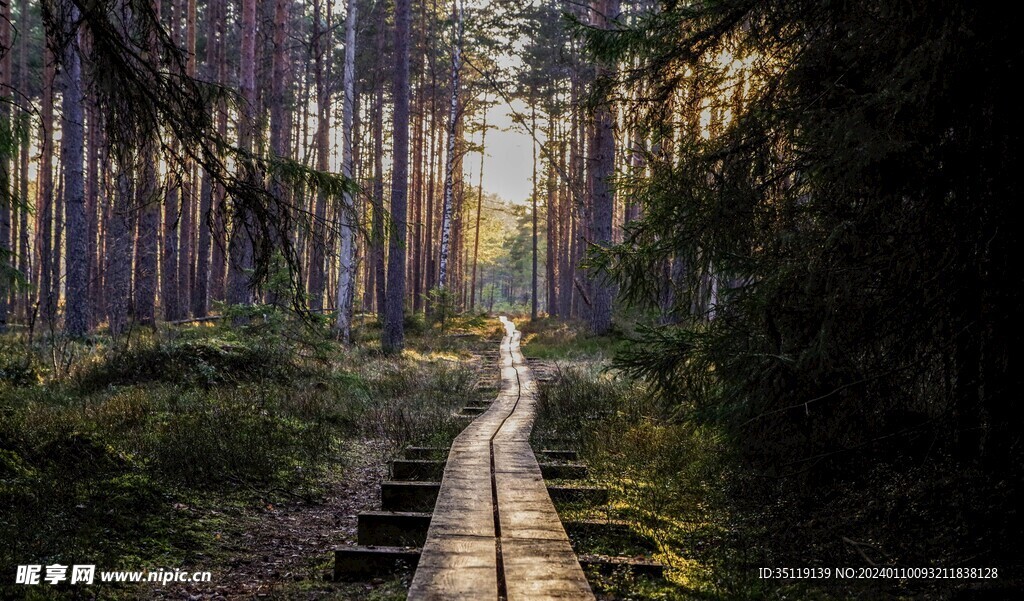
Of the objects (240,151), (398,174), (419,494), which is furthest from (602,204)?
(240,151)

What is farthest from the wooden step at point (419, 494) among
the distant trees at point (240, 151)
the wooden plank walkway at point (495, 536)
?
the distant trees at point (240, 151)

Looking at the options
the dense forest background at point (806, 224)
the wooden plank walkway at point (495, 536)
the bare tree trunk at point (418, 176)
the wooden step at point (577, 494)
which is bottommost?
the wooden step at point (577, 494)

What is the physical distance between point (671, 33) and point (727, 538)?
4611mm

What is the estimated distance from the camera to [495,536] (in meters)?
4.16

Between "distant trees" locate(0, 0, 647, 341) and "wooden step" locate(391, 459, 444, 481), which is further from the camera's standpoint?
"wooden step" locate(391, 459, 444, 481)

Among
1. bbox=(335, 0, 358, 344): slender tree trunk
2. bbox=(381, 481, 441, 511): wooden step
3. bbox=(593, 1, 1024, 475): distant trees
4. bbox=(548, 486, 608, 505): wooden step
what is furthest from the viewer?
→ bbox=(335, 0, 358, 344): slender tree trunk

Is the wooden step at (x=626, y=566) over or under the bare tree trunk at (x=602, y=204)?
under

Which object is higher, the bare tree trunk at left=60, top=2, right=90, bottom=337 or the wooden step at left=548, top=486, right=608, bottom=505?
the bare tree trunk at left=60, top=2, right=90, bottom=337

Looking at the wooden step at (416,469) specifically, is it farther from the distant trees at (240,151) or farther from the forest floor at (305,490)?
the distant trees at (240,151)

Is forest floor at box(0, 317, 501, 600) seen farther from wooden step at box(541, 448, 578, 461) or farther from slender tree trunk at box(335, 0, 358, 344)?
slender tree trunk at box(335, 0, 358, 344)

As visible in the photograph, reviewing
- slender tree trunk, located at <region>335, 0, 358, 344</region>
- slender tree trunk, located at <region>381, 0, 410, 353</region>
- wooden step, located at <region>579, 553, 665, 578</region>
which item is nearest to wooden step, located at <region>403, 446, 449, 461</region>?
wooden step, located at <region>579, 553, 665, 578</region>

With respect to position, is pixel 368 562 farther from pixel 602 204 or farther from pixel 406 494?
pixel 602 204

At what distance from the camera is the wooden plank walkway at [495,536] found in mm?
3312

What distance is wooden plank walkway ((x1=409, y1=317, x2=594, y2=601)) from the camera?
10.9 feet
